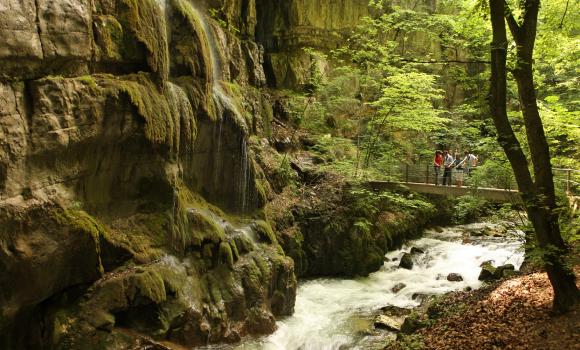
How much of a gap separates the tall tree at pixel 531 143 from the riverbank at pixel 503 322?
0.56 metres

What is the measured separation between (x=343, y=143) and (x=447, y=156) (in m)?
4.95

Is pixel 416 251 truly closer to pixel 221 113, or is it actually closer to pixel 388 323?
pixel 388 323

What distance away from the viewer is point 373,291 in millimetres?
15531

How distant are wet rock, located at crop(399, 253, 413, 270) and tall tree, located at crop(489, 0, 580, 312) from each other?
10.7m

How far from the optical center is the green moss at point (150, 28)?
31.9 ft

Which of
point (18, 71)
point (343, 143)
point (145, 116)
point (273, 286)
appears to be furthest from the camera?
point (343, 143)

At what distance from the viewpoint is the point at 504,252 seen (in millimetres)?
18109

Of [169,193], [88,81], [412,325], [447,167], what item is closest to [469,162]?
[447,167]

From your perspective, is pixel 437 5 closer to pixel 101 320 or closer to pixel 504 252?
pixel 504 252

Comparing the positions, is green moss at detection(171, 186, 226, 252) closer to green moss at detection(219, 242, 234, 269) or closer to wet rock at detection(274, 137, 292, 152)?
green moss at detection(219, 242, 234, 269)

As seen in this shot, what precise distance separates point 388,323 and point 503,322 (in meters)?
4.74

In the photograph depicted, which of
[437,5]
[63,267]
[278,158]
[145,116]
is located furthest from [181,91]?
[437,5]

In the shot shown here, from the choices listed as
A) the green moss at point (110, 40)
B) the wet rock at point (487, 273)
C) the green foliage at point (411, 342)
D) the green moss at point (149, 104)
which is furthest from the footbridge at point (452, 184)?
the green moss at point (110, 40)

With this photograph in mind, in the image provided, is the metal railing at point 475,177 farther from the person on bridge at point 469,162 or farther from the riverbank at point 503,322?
the riverbank at point 503,322
